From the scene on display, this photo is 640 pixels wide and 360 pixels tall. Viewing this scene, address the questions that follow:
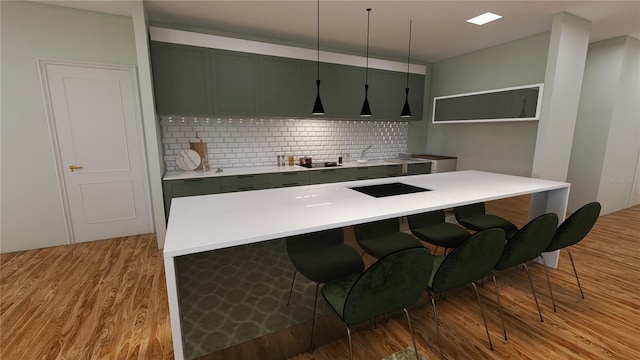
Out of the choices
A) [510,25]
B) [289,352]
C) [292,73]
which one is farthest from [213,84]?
[510,25]

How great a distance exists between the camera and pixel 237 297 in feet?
7.75

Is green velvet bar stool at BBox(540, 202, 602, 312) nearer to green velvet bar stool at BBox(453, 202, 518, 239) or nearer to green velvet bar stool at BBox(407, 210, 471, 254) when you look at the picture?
green velvet bar stool at BBox(453, 202, 518, 239)

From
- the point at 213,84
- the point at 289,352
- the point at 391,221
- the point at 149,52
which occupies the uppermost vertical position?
the point at 149,52

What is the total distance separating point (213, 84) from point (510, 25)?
375 cm

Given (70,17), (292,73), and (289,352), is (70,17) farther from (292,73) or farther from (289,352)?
(289,352)

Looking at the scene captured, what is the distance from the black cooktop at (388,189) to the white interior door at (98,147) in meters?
2.92

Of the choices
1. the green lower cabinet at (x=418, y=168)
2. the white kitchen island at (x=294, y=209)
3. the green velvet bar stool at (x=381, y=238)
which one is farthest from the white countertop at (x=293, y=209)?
the green lower cabinet at (x=418, y=168)

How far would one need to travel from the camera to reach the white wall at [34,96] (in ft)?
9.73

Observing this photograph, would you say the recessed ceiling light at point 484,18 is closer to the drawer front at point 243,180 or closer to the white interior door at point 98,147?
the drawer front at point 243,180

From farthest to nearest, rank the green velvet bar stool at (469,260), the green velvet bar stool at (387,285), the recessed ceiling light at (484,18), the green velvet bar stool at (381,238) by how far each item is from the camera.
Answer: the recessed ceiling light at (484,18), the green velvet bar stool at (381,238), the green velvet bar stool at (469,260), the green velvet bar stool at (387,285)

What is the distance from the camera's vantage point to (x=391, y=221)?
92.7 inches

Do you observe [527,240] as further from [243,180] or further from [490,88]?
[490,88]

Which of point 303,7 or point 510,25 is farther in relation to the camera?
point 510,25

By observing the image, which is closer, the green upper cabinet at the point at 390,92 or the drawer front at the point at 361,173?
the drawer front at the point at 361,173
